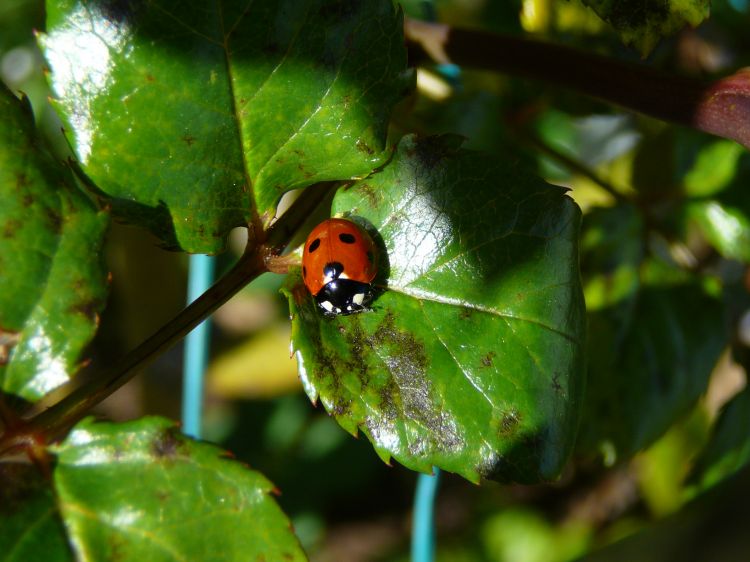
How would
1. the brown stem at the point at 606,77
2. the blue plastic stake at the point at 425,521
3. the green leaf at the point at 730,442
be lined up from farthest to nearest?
1. the blue plastic stake at the point at 425,521
2. the green leaf at the point at 730,442
3. the brown stem at the point at 606,77

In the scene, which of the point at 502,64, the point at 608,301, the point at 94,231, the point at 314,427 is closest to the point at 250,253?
the point at 94,231

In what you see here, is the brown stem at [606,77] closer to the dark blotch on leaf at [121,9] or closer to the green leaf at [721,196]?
the dark blotch on leaf at [121,9]

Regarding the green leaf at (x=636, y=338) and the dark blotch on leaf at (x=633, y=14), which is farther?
the green leaf at (x=636, y=338)

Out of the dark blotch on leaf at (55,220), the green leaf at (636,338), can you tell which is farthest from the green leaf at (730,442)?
the dark blotch on leaf at (55,220)

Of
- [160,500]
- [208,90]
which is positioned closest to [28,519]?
[160,500]

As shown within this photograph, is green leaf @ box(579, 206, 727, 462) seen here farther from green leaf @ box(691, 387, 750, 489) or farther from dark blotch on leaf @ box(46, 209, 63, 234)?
dark blotch on leaf @ box(46, 209, 63, 234)

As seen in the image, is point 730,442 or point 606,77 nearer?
point 606,77

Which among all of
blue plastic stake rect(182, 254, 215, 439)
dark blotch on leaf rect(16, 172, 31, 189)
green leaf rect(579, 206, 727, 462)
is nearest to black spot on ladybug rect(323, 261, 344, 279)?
dark blotch on leaf rect(16, 172, 31, 189)

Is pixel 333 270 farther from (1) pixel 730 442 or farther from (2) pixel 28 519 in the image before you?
(1) pixel 730 442
